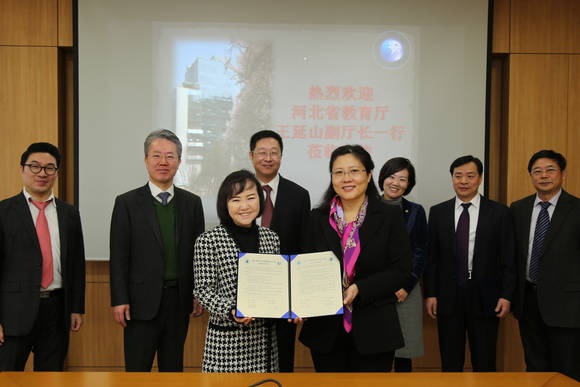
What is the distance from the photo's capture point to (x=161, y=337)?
259cm

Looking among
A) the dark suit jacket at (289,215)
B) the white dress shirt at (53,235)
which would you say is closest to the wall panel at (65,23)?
the white dress shirt at (53,235)

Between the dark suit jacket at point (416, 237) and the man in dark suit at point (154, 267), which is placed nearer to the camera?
the man in dark suit at point (154, 267)

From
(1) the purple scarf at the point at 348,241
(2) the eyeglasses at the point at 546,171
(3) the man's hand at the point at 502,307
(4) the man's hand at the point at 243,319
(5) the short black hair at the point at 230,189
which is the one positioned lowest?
(3) the man's hand at the point at 502,307

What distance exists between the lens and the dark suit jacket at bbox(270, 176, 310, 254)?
8.98ft

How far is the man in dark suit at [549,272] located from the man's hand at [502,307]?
114 millimetres

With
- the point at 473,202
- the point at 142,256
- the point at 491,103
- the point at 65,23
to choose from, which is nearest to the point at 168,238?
the point at 142,256

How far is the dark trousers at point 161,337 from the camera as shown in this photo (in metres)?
2.52

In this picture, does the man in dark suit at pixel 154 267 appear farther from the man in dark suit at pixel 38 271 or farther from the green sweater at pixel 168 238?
the man in dark suit at pixel 38 271

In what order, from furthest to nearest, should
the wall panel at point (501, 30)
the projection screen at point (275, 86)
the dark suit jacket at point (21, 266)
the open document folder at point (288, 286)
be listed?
1. the wall panel at point (501, 30)
2. the projection screen at point (275, 86)
3. the dark suit jacket at point (21, 266)
4. the open document folder at point (288, 286)

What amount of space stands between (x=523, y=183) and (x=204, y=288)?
285cm

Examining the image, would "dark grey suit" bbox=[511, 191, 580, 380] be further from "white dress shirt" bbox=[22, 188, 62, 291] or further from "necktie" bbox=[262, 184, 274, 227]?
"white dress shirt" bbox=[22, 188, 62, 291]

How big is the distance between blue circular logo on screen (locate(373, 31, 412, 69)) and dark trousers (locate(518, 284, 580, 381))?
74.7 inches

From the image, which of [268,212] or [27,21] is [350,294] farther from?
[27,21]

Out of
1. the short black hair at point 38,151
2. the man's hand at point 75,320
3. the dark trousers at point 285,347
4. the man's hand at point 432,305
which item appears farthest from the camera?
the man's hand at point 432,305
